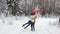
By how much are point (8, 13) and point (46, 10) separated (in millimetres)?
7375

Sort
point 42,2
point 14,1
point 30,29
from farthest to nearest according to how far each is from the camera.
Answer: point 42,2, point 14,1, point 30,29

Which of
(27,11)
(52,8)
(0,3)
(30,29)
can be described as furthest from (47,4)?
(30,29)

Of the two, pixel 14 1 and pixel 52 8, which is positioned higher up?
Answer: pixel 14 1

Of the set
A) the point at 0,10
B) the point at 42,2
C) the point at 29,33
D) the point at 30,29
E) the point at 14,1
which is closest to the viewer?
the point at 29,33

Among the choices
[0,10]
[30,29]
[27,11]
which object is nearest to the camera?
[30,29]

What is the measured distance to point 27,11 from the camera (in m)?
25.4

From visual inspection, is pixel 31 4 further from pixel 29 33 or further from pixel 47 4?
pixel 29 33

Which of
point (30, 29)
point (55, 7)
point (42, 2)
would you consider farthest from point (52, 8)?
point (30, 29)

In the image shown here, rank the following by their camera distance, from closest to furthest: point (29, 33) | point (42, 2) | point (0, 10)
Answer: point (29, 33)
point (0, 10)
point (42, 2)

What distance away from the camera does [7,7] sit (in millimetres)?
20422

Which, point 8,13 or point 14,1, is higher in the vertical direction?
point 14,1

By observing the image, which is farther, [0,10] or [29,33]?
[0,10]

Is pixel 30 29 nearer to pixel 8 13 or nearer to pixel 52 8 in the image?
pixel 8 13

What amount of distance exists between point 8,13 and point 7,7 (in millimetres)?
755
